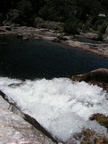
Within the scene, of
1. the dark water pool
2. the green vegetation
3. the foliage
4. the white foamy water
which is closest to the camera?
the white foamy water

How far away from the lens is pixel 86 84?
17656 mm

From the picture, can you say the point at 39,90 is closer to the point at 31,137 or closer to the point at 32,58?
the point at 31,137

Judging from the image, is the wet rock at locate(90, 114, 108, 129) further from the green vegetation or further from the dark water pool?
the green vegetation

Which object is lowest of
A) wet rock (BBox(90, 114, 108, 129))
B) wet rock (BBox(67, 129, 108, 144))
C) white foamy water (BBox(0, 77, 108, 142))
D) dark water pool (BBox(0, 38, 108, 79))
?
dark water pool (BBox(0, 38, 108, 79))

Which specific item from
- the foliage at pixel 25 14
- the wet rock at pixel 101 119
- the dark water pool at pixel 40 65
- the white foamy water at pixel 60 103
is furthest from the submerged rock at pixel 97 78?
the foliage at pixel 25 14

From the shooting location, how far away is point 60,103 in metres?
15.2

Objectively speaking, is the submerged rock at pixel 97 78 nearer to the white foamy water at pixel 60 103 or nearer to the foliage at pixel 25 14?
the white foamy water at pixel 60 103

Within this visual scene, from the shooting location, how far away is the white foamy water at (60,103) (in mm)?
11820

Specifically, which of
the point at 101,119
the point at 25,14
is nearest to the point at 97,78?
the point at 101,119

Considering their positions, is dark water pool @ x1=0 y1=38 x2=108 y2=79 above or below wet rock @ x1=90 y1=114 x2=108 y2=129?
below

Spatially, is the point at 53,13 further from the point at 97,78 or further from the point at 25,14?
the point at 97,78

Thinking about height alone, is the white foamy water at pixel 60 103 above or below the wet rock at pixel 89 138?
below

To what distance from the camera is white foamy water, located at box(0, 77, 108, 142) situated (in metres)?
11.8

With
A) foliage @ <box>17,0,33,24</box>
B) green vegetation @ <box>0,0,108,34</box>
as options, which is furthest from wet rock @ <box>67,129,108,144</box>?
foliage @ <box>17,0,33,24</box>
